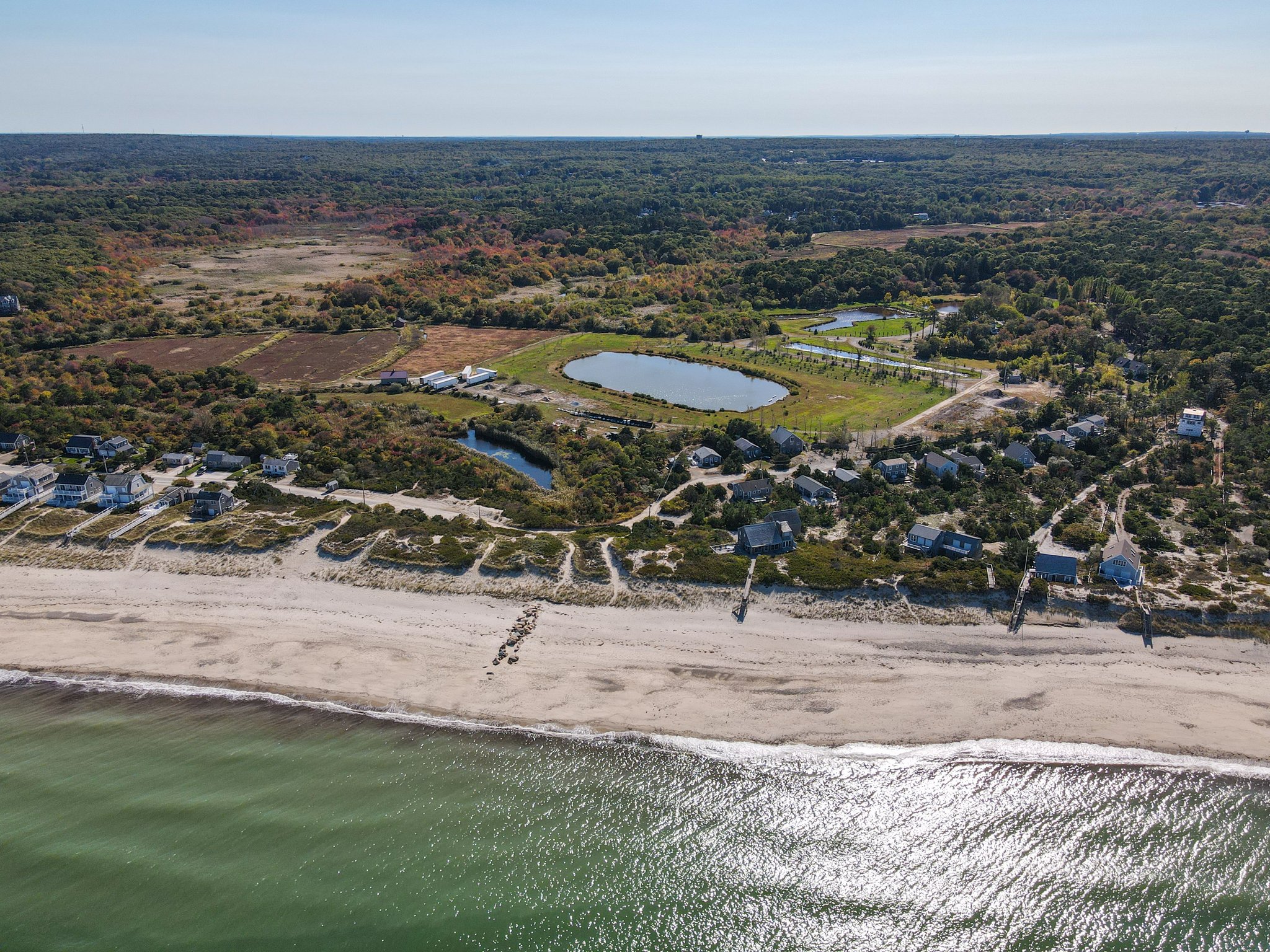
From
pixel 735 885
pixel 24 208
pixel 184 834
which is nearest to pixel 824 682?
pixel 735 885

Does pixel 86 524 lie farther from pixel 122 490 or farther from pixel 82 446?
pixel 82 446

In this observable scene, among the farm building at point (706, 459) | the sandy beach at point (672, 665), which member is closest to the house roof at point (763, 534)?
the sandy beach at point (672, 665)

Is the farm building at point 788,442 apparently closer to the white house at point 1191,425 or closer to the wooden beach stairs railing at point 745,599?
the wooden beach stairs railing at point 745,599

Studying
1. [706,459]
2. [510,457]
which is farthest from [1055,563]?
[510,457]

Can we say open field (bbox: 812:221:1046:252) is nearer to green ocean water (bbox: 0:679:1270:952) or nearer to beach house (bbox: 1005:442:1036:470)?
beach house (bbox: 1005:442:1036:470)

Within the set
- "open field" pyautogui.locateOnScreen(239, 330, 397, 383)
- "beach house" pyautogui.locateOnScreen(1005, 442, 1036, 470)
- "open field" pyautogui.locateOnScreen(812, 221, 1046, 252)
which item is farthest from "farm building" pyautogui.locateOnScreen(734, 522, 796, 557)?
"open field" pyautogui.locateOnScreen(812, 221, 1046, 252)

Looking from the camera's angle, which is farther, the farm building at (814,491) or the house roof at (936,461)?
the house roof at (936,461)

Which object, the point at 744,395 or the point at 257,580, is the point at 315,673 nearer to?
the point at 257,580
